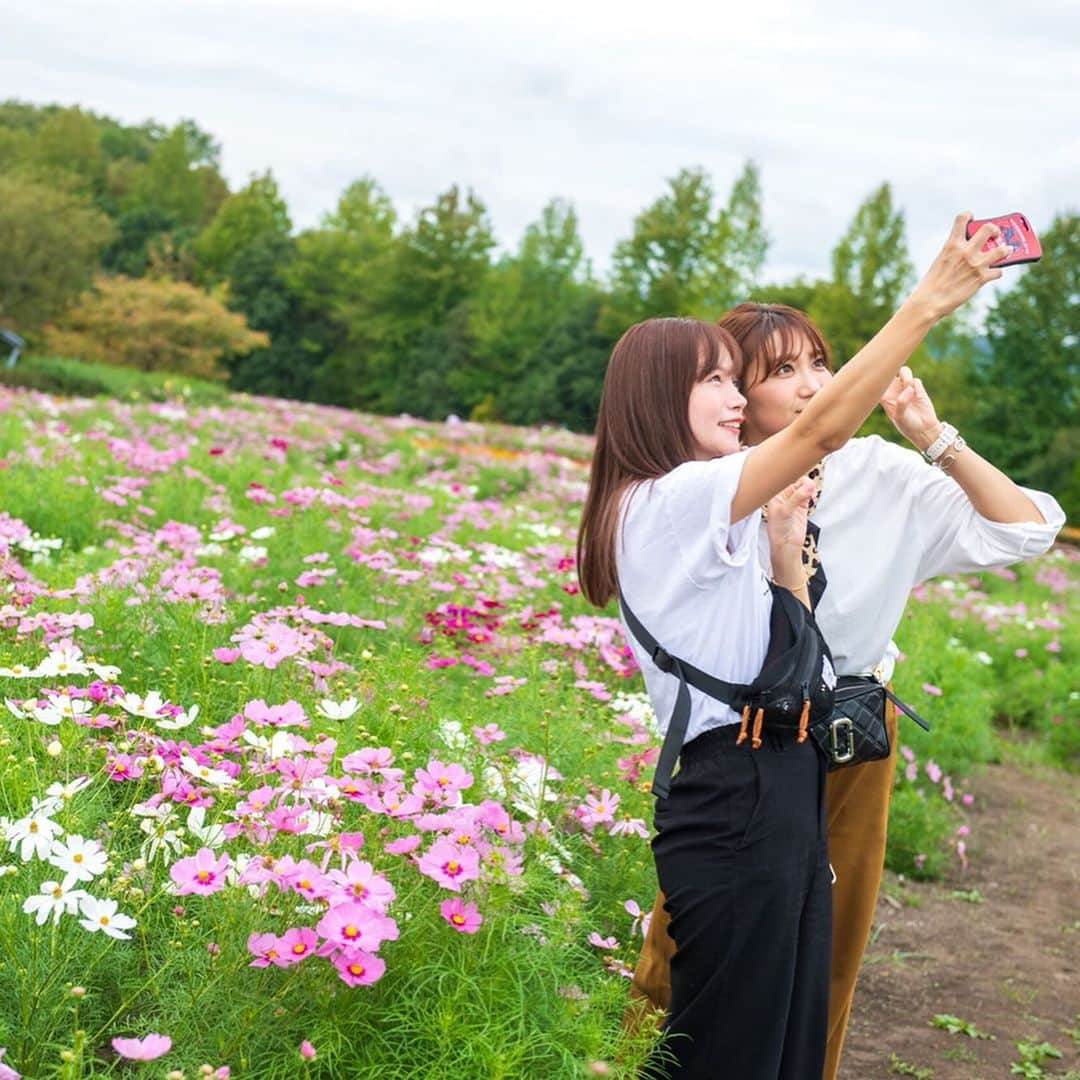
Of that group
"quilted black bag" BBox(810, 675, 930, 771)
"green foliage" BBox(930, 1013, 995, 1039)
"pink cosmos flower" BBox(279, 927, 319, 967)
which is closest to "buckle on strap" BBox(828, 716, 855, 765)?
"quilted black bag" BBox(810, 675, 930, 771)

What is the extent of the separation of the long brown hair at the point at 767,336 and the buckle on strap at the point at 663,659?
739mm

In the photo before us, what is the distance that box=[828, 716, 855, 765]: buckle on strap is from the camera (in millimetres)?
2422

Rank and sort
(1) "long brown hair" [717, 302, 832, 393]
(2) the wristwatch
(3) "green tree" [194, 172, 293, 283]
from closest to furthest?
(2) the wristwatch
(1) "long brown hair" [717, 302, 832, 393]
(3) "green tree" [194, 172, 293, 283]

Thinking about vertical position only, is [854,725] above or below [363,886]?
above

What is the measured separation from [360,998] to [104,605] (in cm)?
192

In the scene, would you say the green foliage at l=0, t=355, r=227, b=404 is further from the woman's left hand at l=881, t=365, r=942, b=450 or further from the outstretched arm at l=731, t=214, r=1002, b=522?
the outstretched arm at l=731, t=214, r=1002, b=522

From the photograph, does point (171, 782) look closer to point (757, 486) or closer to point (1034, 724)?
point (757, 486)

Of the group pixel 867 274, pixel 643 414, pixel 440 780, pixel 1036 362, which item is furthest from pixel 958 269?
pixel 1036 362

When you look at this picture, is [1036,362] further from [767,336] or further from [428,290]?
[767,336]

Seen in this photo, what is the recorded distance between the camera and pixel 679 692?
213cm

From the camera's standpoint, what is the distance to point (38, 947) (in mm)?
2010

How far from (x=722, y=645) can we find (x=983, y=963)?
9.80 ft

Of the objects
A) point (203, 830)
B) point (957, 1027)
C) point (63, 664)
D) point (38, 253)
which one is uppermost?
point (38, 253)

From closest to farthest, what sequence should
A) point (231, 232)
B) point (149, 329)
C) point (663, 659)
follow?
point (663, 659), point (149, 329), point (231, 232)
